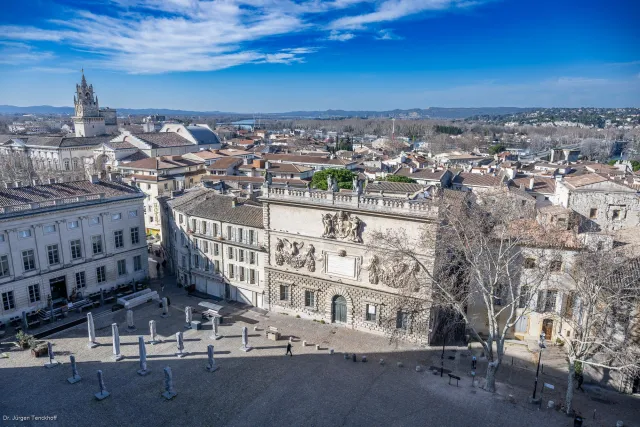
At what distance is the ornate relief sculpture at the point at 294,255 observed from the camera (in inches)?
1534

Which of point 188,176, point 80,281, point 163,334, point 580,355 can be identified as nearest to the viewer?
point 580,355

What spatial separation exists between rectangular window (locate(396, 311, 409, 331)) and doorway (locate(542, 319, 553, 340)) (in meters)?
11.2

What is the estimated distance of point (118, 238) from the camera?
46500mm

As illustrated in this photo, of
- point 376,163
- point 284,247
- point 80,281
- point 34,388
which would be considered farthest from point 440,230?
point 376,163

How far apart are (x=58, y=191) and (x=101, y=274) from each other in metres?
9.33

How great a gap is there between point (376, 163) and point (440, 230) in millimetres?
74835

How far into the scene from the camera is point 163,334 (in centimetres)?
3706

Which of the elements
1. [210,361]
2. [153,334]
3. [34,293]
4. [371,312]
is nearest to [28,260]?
[34,293]

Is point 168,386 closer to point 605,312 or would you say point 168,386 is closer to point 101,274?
point 101,274

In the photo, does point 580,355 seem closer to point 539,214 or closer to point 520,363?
Result: point 520,363

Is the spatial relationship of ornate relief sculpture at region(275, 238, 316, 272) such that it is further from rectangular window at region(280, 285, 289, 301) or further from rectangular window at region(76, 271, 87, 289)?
rectangular window at region(76, 271, 87, 289)

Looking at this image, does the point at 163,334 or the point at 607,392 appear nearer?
the point at 607,392

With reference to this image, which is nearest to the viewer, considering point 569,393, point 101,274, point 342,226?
point 569,393

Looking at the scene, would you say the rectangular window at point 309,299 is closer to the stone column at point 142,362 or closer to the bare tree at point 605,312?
the stone column at point 142,362
